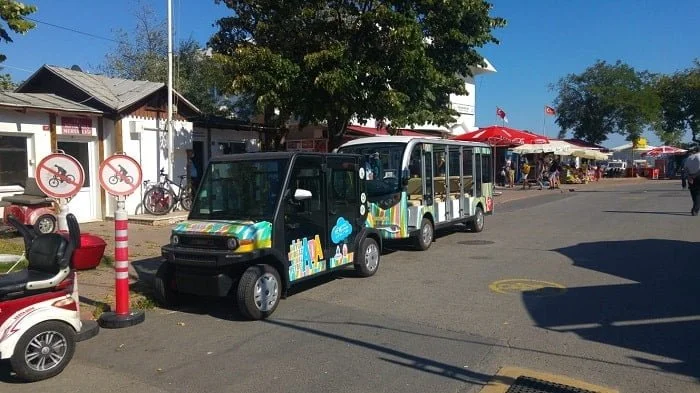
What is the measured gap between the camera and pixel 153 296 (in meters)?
7.82

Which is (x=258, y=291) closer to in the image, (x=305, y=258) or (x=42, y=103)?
(x=305, y=258)

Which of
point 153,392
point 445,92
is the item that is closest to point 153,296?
point 153,392

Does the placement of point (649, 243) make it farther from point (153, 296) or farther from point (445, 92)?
point (153, 296)

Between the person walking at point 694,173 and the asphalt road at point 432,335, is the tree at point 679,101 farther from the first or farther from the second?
the asphalt road at point 432,335

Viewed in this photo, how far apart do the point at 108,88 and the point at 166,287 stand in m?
10.8

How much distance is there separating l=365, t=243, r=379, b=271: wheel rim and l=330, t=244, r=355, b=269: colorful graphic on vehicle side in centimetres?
33

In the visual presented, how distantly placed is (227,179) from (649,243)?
8811 mm

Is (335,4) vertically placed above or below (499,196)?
above

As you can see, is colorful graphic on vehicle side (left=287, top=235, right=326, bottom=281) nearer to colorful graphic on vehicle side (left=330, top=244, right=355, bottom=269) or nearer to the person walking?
colorful graphic on vehicle side (left=330, top=244, right=355, bottom=269)

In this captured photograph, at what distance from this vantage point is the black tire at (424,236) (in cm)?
1142

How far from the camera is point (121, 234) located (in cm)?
648

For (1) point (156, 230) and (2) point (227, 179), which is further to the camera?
(1) point (156, 230)

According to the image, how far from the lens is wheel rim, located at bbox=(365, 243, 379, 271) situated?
902cm

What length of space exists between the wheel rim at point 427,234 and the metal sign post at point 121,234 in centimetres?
618
